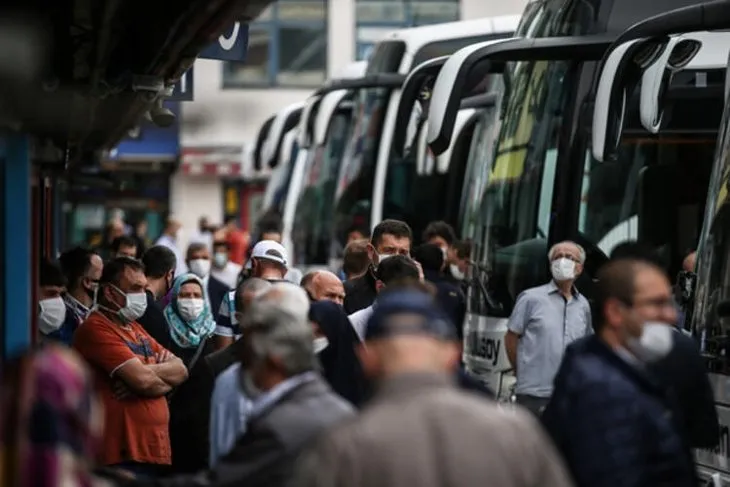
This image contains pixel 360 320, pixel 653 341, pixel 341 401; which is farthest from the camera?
pixel 360 320

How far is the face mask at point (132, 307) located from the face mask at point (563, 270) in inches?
119

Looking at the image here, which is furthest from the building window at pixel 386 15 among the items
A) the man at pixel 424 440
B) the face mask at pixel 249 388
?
the man at pixel 424 440

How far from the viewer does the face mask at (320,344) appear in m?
9.95

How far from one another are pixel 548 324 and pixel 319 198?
1292 centimetres

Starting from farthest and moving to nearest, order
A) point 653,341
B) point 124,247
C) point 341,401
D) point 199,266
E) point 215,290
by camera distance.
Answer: point 199,266 < point 215,290 < point 124,247 < point 653,341 < point 341,401

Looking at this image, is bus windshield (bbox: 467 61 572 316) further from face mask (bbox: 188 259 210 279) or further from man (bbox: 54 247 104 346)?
face mask (bbox: 188 259 210 279)

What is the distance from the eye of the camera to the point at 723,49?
16359mm

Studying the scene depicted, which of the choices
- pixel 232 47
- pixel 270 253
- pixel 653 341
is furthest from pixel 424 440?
pixel 232 47

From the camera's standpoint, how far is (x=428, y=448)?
642 cm

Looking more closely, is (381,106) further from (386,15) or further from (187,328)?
(386,15)

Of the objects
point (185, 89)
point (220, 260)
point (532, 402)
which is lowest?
point (532, 402)

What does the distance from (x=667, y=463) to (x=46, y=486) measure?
231cm

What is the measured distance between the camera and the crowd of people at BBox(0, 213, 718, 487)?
643 cm

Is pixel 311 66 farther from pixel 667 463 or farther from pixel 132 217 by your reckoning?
pixel 667 463
